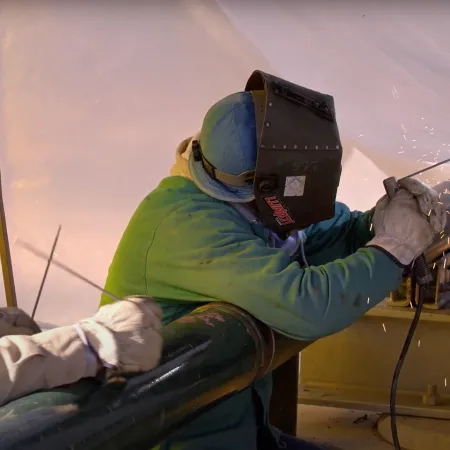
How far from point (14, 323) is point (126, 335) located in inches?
7.2

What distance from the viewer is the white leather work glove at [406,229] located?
1254 millimetres

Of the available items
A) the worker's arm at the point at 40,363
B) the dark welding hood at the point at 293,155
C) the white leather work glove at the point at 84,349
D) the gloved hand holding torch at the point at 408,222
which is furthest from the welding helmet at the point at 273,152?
the worker's arm at the point at 40,363

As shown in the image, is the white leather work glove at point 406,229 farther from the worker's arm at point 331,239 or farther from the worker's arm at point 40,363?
the worker's arm at point 40,363

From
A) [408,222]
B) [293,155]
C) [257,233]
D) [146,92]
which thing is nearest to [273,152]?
[293,155]

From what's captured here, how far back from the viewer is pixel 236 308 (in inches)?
43.3

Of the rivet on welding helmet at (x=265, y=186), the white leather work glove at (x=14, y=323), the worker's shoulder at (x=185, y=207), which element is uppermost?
the rivet on welding helmet at (x=265, y=186)

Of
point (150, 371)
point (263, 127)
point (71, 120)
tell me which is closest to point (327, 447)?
point (263, 127)

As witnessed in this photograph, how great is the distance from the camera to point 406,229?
4.17ft

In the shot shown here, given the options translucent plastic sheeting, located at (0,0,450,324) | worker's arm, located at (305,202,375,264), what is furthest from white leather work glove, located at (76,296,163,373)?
translucent plastic sheeting, located at (0,0,450,324)

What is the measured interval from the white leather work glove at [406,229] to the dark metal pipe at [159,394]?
28 centimetres

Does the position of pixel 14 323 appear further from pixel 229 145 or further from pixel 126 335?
pixel 229 145

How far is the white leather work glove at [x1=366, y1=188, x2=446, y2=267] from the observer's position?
1254mm

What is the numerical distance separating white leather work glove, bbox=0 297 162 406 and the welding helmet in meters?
0.51

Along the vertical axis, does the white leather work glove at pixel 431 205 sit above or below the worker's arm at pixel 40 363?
above
